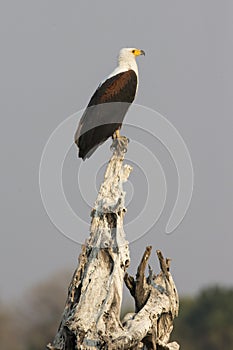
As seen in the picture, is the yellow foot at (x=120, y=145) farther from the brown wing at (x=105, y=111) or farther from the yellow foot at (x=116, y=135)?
the brown wing at (x=105, y=111)

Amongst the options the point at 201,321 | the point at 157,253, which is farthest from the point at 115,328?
the point at 201,321

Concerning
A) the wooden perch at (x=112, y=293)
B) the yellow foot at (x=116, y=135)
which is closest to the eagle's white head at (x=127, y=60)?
the yellow foot at (x=116, y=135)

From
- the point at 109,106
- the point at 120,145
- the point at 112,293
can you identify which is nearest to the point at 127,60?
the point at 109,106

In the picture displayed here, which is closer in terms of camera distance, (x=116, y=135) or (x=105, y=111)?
(x=116, y=135)

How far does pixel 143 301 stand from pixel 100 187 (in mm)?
1421

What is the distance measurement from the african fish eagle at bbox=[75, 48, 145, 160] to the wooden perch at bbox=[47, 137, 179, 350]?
0.88 meters

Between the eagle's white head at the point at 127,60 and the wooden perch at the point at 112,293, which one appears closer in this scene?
the wooden perch at the point at 112,293

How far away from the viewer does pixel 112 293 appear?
1045cm

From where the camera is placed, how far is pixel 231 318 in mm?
37281

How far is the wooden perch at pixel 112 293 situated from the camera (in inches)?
402

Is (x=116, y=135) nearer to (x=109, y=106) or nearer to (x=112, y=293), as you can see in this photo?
(x=109, y=106)

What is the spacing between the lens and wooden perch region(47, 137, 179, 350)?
1022 cm

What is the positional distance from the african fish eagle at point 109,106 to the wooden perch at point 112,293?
2.90 feet

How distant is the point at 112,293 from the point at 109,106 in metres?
3.07
